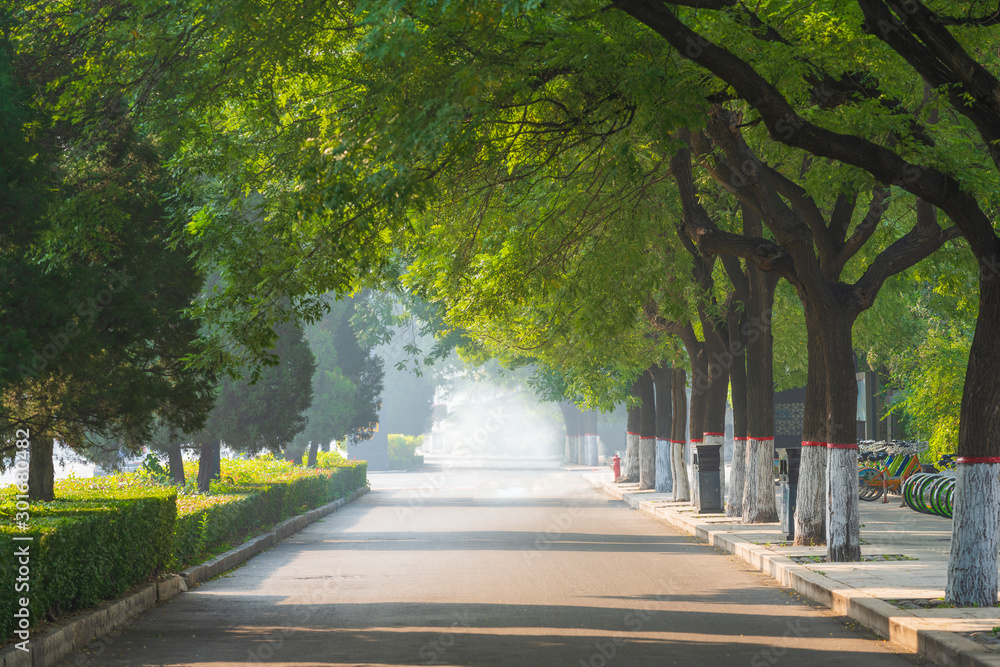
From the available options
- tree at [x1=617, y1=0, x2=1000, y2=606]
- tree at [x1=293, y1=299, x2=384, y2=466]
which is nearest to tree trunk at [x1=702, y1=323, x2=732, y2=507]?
tree at [x1=617, y1=0, x2=1000, y2=606]

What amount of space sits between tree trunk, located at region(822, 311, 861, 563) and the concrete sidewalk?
39cm

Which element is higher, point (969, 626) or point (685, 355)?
point (685, 355)

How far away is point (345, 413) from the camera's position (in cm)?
4641

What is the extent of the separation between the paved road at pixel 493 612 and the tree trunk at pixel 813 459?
4.37 ft

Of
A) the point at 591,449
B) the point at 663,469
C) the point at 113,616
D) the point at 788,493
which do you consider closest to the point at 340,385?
the point at 663,469

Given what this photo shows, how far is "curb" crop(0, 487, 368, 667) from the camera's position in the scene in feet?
27.7

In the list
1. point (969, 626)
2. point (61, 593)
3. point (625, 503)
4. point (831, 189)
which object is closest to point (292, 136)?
point (61, 593)

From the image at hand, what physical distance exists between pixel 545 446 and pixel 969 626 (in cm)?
12441

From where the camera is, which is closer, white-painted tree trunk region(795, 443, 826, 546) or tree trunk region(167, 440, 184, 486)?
white-painted tree trunk region(795, 443, 826, 546)

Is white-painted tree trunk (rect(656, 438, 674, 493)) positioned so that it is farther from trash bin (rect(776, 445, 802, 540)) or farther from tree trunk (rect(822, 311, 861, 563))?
tree trunk (rect(822, 311, 861, 563))

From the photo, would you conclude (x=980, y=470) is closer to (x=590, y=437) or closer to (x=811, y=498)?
(x=811, y=498)

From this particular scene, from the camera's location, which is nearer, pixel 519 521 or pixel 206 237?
pixel 206 237

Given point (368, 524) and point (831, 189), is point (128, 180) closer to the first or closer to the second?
point (831, 189)

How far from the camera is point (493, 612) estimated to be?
37.4ft
